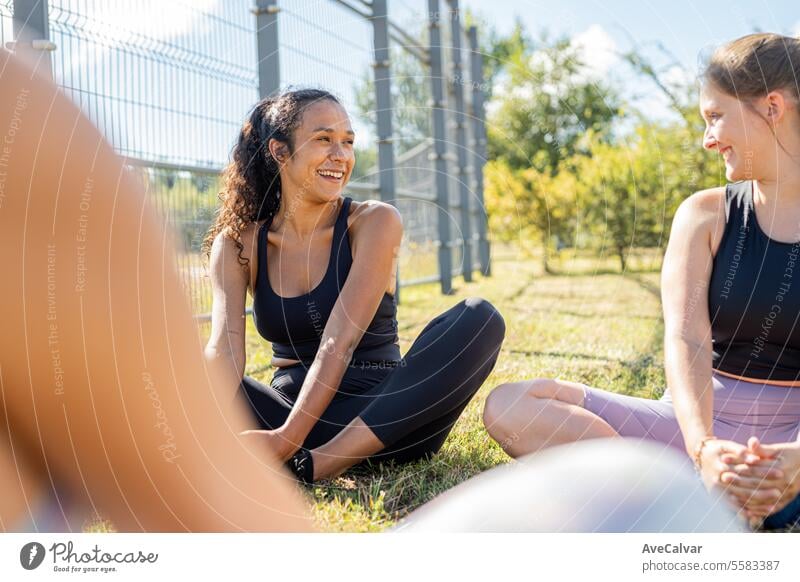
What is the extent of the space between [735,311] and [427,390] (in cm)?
60

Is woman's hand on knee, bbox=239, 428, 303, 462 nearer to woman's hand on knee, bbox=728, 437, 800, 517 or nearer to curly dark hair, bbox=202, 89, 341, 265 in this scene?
curly dark hair, bbox=202, 89, 341, 265

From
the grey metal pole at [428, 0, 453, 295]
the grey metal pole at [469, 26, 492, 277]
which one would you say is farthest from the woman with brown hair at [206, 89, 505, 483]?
the grey metal pole at [469, 26, 492, 277]

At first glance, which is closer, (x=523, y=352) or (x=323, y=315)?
(x=323, y=315)

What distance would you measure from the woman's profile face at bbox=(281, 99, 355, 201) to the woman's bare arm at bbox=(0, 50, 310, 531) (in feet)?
1.89

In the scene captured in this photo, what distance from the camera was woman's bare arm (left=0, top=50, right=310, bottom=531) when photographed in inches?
54.6

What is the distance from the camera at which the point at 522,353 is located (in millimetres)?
3338

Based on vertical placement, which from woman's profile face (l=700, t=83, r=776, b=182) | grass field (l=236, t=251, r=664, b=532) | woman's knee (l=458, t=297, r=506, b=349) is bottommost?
grass field (l=236, t=251, r=664, b=532)

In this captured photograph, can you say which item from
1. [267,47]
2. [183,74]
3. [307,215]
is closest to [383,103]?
[267,47]

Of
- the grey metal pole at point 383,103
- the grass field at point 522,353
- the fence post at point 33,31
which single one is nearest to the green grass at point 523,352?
the grass field at point 522,353

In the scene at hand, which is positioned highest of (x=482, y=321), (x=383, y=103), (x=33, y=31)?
(x=383, y=103)

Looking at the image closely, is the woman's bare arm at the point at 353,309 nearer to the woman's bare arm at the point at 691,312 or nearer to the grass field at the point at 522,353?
the grass field at the point at 522,353

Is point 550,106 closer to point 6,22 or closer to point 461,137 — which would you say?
point 461,137

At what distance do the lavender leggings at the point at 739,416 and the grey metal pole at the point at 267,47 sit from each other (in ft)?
6.54
